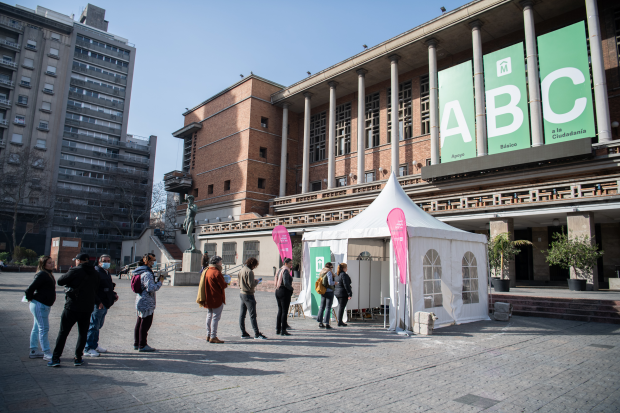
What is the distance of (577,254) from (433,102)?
570 inches

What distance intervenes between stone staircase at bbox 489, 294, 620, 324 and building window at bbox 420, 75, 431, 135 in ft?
58.7

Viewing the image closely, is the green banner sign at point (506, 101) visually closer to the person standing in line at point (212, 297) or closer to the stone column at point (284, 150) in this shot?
the person standing in line at point (212, 297)

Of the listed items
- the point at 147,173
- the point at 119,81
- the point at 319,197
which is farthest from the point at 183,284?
the point at 119,81

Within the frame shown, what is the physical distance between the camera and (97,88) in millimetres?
64125

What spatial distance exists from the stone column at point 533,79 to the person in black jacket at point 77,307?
2180cm

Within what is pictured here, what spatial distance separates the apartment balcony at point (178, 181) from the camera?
146 ft

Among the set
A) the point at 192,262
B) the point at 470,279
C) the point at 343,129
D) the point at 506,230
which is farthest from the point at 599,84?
the point at 192,262

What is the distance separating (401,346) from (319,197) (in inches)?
942

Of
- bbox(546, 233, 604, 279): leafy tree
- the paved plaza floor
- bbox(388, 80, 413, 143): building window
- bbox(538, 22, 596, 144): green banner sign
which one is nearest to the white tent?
the paved plaza floor

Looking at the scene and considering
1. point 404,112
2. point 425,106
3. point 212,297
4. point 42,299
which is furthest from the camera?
point 404,112

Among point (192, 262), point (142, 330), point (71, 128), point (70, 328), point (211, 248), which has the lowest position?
point (142, 330)

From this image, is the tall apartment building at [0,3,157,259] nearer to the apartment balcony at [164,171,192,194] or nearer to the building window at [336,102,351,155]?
the apartment balcony at [164,171,192,194]

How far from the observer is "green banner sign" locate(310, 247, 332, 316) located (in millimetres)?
11108

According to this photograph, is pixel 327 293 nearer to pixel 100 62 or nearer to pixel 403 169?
pixel 403 169
